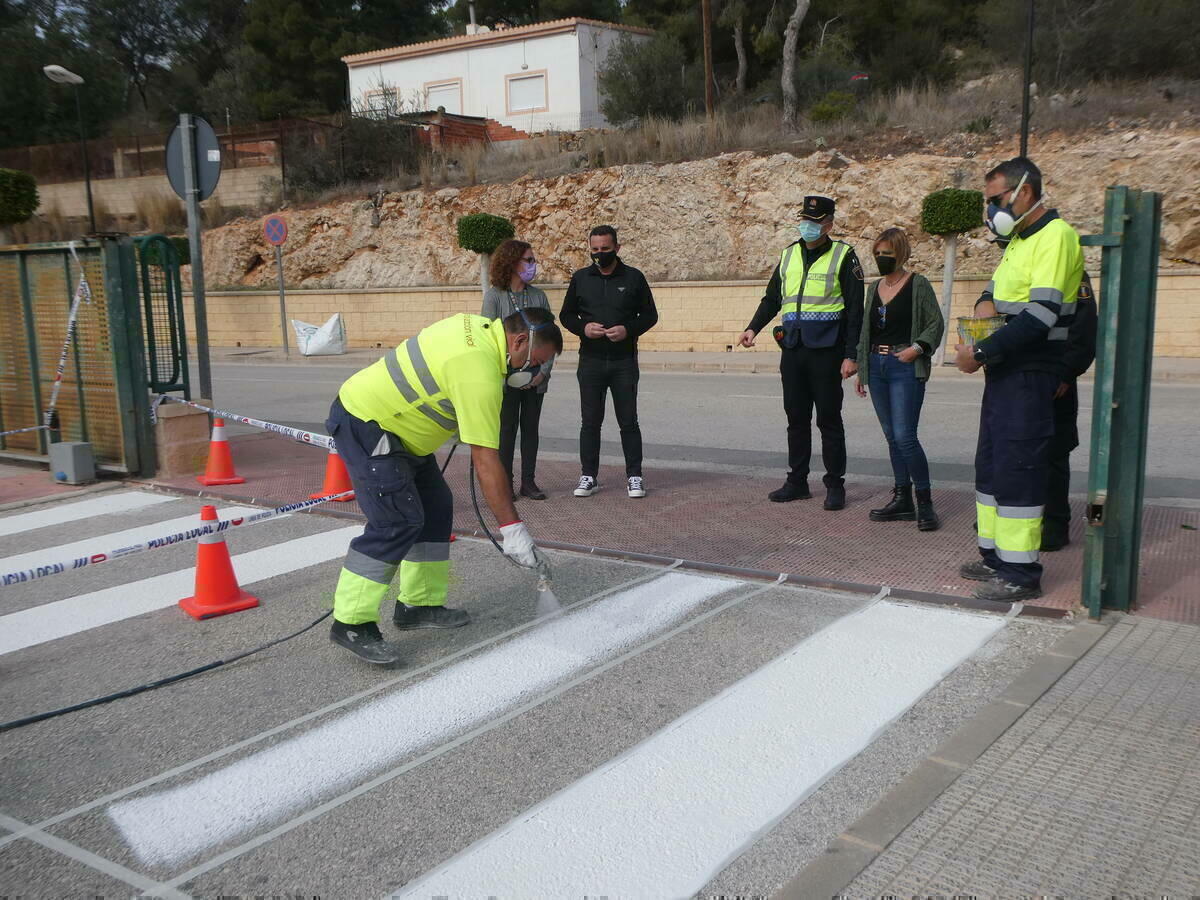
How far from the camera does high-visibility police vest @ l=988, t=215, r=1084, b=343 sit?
15.7ft

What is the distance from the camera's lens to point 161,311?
862cm

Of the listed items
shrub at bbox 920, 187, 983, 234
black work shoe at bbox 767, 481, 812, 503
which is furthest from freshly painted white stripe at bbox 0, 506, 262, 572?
shrub at bbox 920, 187, 983, 234

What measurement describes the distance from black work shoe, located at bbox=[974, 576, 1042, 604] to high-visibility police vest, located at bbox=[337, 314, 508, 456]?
Answer: 2555 millimetres

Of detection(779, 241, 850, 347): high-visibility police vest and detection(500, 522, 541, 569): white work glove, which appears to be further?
detection(779, 241, 850, 347): high-visibility police vest

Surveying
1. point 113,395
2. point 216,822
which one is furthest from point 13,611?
point 113,395

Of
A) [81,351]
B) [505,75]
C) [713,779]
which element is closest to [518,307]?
[81,351]

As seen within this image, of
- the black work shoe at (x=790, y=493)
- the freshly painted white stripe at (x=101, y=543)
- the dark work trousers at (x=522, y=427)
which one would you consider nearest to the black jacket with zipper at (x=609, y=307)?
the dark work trousers at (x=522, y=427)

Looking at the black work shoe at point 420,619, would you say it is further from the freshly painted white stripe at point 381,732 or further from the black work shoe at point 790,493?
the black work shoe at point 790,493

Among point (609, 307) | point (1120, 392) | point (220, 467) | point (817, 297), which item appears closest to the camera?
point (1120, 392)

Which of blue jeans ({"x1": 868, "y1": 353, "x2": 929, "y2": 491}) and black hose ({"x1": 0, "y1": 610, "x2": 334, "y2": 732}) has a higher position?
blue jeans ({"x1": 868, "y1": 353, "x2": 929, "y2": 491})

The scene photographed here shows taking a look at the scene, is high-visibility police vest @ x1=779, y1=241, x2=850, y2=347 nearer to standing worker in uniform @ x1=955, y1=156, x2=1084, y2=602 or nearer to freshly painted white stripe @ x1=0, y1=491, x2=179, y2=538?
standing worker in uniform @ x1=955, y1=156, x2=1084, y2=602

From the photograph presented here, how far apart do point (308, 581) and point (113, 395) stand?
12.4ft

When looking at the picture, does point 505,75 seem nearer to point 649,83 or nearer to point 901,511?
point 649,83

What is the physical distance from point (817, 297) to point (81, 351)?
19.7 ft
